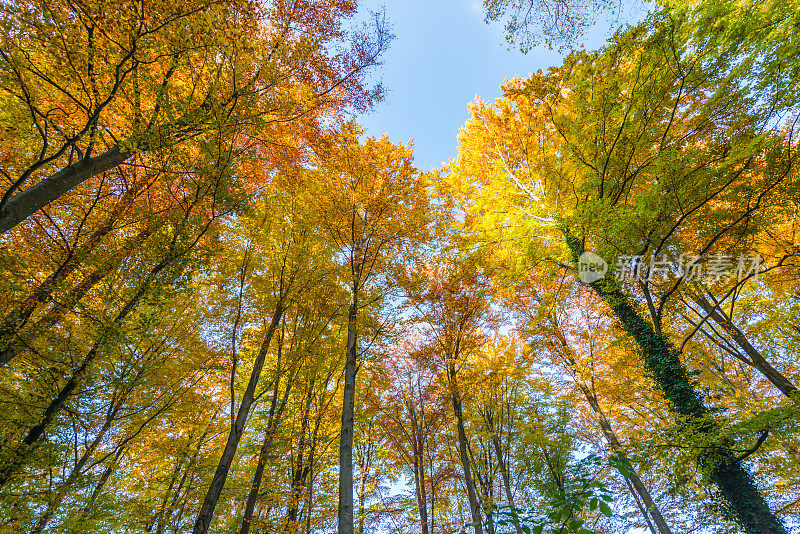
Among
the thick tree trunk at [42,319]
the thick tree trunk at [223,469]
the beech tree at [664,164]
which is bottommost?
the thick tree trunk at [223,469]

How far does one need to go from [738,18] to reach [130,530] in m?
14.6

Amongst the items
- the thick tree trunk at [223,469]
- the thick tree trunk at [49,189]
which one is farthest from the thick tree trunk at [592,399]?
the thick tree trunk at [49,189]

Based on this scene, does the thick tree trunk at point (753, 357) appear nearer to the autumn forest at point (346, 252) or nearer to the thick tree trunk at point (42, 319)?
the autumn forest at point (346, 252)

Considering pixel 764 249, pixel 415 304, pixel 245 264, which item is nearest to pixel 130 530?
pixel 245 264

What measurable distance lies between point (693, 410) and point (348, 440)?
582cm

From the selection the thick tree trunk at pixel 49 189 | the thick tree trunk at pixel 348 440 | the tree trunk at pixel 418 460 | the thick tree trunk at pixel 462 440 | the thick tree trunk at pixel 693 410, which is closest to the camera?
the thick tree trunk at pixel 49 189

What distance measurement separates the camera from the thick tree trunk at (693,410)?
14.1ft

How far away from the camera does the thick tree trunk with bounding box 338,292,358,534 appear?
182 inches

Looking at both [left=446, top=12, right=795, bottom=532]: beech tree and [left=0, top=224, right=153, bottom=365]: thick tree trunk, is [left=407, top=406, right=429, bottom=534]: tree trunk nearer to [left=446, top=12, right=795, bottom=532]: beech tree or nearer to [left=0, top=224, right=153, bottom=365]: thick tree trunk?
[left=446, top=12, right=795, bottom=532]: beech tree

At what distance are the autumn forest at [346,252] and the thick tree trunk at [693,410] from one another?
3 centimetres

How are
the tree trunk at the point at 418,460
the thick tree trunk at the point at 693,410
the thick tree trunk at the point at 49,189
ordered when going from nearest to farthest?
1. the thick tree trunk at the point at 49,189
2. the thick tree trunk at the point at 693,410
3. the tree trunk at the point at 418,460

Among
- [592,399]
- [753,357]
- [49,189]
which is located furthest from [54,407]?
[753,357]

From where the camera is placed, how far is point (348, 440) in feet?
17.5

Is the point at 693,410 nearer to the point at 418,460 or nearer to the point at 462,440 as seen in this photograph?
the point at 462,440
